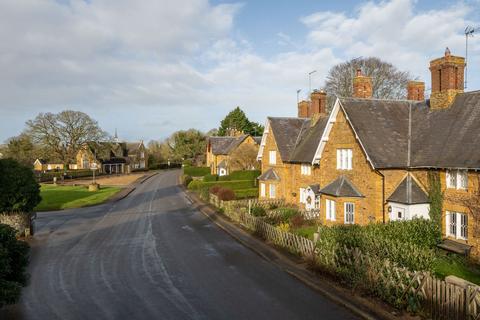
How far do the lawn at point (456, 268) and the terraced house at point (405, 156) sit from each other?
4.11 ft

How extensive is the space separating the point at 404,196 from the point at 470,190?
3769 mm

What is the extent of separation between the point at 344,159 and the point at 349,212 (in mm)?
Answer: 3785

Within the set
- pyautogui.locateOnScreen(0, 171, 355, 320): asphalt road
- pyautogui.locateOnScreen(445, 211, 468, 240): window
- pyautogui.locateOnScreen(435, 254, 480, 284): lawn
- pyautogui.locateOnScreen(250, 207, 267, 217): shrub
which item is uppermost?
pyautogui.locateOnScreen(445, 211, 468, 240): window

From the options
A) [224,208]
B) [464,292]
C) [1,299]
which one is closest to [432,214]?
[464,292]

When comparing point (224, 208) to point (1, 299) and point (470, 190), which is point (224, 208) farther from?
point (1, 299)

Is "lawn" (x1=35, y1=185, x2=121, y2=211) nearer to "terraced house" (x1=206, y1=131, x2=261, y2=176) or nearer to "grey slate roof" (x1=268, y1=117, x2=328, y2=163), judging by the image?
"terraced house" (x1=206, y1=131, x2=261, y2=176)

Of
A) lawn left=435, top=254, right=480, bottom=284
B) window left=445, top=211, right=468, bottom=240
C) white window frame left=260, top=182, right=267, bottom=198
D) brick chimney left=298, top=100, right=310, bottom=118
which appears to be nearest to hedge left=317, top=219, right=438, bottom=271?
lawn left=435, top=254, right=480, bottom=284

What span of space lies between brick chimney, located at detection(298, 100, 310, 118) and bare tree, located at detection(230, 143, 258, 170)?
1557cm

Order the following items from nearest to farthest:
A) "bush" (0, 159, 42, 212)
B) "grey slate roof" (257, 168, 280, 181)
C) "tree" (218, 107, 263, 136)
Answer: "bush" (0, 159, 42, 212) < "grey slate roof" (257, 168, 280, 181) < "tree" (218, 107, 263, 136)

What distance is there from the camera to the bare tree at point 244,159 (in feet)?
195

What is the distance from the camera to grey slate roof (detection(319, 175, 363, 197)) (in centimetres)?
2538

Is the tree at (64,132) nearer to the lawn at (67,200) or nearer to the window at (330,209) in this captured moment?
the lawn at (67,200)

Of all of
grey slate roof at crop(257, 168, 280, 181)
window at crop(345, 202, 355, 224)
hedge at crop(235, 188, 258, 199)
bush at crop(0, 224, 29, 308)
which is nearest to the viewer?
bush at crop(0, 224, 29, 308)

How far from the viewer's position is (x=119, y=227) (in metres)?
29.3
